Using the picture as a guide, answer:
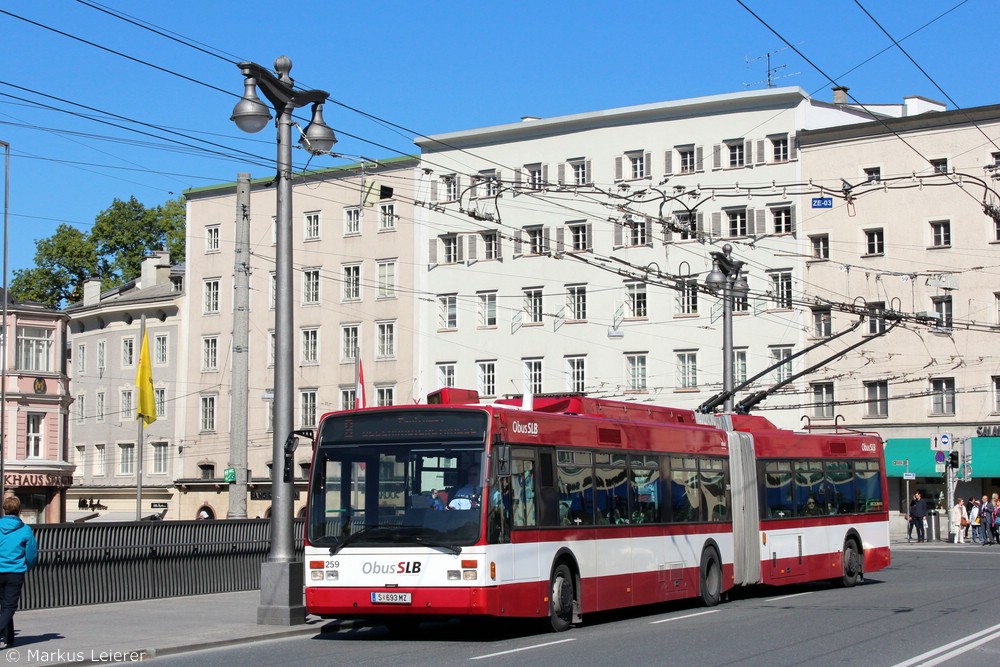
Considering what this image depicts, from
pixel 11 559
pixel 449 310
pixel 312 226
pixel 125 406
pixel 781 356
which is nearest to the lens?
pixel 11 559

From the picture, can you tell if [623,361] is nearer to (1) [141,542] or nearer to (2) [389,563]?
(1) [141,542]

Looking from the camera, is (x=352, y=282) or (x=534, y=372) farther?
(x=352, y=282)

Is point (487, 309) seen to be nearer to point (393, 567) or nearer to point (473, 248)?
point (473, 248)

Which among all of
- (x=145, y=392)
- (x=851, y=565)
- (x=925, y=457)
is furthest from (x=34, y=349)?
(x=851, y=565)

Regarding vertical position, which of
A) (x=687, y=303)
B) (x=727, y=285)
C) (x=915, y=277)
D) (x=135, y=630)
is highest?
(x=915, y=277)

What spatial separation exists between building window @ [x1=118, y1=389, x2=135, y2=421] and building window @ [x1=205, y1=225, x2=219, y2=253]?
883 cm

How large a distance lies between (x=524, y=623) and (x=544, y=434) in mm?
2833

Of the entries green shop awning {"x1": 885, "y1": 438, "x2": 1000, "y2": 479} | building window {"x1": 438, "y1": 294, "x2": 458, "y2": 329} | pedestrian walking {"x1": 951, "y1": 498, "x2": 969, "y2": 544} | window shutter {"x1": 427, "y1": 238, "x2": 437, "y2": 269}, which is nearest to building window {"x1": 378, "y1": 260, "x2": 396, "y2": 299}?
window shutter {"x1": 427, "y1": 238, "x2": 437, "y2": 269}

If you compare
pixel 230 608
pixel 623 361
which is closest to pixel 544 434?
pixel 230 608

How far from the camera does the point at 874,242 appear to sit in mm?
56312

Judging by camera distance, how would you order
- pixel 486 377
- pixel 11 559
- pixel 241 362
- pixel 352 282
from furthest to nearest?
pixel 352 282, pixel 486 377, pixel 241 362, pixel 11 559

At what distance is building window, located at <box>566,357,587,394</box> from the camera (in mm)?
62237

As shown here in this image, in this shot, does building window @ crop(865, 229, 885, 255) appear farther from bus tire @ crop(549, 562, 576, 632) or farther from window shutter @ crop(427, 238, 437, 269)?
bus tire @ crop(549, 562, 576, 632)

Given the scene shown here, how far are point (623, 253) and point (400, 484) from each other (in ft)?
149
